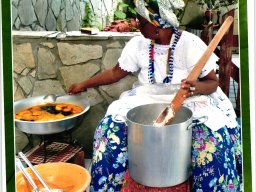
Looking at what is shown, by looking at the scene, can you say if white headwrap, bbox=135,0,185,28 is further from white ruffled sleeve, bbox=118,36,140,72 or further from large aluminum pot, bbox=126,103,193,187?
large aluminum pot, bbox=126,103,193,187

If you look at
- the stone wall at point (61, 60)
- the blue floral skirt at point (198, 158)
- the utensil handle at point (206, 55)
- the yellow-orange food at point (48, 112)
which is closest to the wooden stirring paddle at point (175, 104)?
the utensil handle at point (206, 55)

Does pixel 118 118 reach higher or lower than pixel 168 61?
lower

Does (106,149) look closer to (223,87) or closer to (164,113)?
(164,113)

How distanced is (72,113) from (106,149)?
0.27 meters

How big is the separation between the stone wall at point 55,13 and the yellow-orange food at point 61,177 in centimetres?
57

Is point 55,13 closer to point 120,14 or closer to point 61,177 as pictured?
point 120,14

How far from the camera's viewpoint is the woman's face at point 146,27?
1.32 m

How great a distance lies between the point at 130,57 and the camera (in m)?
1.49

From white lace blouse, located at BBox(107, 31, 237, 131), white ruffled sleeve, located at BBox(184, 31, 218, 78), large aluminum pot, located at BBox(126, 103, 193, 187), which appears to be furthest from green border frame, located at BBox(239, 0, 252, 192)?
white ruffled sleeve, located at BBox(184, 31, 218, 78)

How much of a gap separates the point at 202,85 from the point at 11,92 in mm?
669

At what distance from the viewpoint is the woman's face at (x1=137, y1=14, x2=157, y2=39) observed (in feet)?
4.33

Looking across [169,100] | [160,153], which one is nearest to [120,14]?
[169,100]

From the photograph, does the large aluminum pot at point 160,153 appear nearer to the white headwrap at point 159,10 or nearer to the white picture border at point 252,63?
the white picture border at point 252,63

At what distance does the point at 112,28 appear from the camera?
242 centimetres
